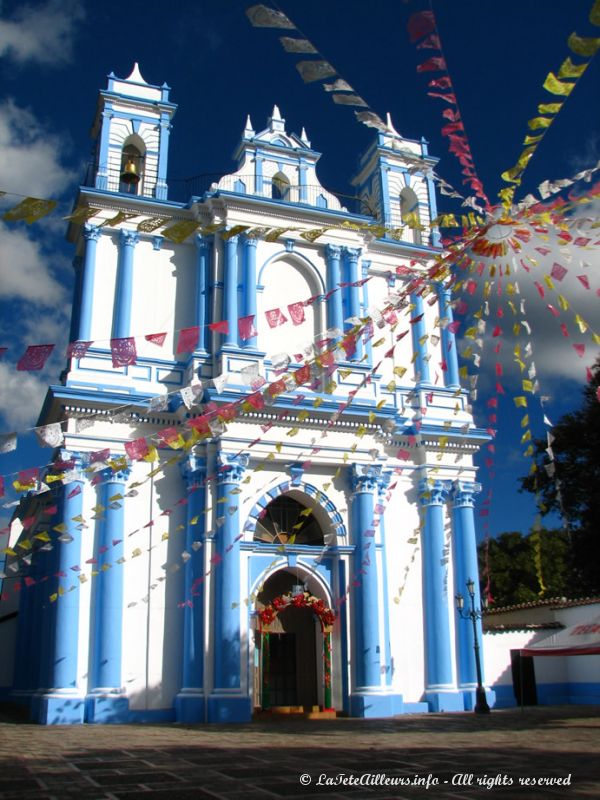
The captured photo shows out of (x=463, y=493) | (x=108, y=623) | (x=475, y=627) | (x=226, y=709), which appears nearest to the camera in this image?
(x=226, y=709)

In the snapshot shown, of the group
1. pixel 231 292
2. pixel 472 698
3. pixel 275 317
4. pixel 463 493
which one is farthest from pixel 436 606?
pixel 275 317

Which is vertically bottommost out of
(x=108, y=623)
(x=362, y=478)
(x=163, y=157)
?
(x=108, y=623)

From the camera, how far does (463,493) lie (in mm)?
20578

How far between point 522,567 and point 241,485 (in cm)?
2593

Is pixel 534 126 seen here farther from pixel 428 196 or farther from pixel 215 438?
pixel 428 196

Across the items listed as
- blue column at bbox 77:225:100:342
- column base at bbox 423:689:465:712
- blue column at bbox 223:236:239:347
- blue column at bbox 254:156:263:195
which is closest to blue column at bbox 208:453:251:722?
blue column at bbox 223:236:239:347

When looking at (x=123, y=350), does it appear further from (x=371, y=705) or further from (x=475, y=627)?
(x=475, y=627)

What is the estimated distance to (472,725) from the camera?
13.9 meters

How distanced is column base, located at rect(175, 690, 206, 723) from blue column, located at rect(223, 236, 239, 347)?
8054 millimetres

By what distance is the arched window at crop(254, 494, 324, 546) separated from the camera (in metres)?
18.7

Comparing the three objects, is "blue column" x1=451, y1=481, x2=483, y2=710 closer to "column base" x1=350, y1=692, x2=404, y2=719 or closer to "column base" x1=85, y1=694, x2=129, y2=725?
"column base" x1=350, y1=692, x2=404, y2=719

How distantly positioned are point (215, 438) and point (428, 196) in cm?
1137

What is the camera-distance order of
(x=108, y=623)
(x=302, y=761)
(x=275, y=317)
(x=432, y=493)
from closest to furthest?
(x=302, y=761) → (x=275, y=317) → (x=108, y=623) → (x=432, y=493)

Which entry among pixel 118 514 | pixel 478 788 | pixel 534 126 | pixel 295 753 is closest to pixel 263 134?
pixel 118 514
